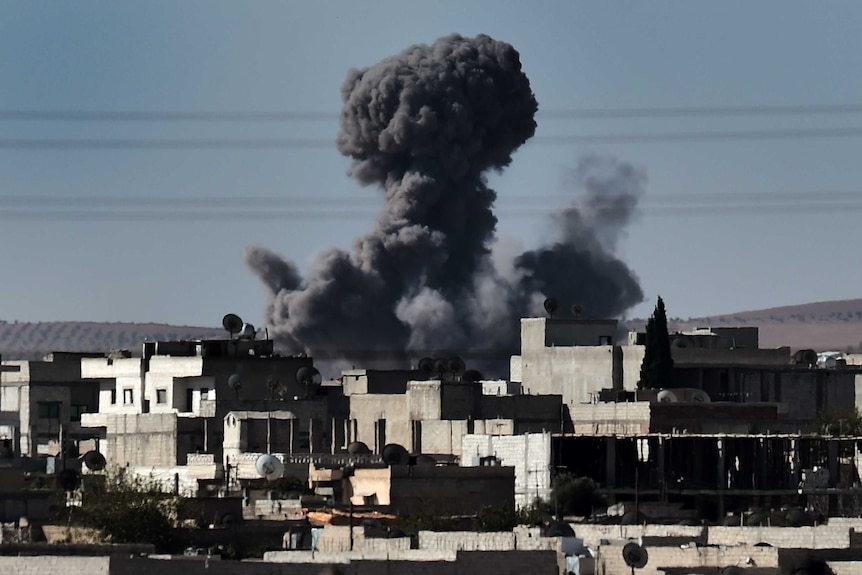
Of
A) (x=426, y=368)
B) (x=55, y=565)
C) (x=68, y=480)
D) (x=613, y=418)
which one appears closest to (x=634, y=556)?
(x=55, y=565)

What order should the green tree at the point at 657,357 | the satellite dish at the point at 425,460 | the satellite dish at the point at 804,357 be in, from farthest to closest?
the satellite dish at the point at 804,357 → the green tree at the point at 657,357 → the satellite dish at the point at 425,460

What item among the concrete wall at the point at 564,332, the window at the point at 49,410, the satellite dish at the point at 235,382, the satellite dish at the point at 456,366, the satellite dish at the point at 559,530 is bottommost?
the satellite dish at the point at 559,530

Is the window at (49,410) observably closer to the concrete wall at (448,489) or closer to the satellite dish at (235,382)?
the satellite dish at (235,382)

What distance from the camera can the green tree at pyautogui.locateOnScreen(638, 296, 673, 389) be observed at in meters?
106

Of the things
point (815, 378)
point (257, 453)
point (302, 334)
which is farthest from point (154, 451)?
point (302, 334)

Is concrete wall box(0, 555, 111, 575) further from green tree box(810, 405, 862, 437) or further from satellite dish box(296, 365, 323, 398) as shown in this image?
satellite dish box(296, 365, 323, 398)

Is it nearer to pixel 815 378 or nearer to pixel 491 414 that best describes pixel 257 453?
pixel 491 414

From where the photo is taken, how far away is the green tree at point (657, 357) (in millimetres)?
106375

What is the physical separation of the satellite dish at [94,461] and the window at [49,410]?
50.4 feet

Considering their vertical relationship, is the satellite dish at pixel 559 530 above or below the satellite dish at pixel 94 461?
below

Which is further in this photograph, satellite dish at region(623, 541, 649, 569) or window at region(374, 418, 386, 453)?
window at region(374, 418, 386, 453)

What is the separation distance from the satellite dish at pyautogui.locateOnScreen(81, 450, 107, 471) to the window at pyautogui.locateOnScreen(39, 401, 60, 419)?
15357mm

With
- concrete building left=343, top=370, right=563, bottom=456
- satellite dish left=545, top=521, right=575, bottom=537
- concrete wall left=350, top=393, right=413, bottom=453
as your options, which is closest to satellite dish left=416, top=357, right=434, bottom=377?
concrete wall left=350, top=393, right=413, bottom=453

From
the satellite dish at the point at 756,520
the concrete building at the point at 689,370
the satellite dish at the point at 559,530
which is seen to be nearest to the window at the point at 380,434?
the concrete building at the point at 689,370
